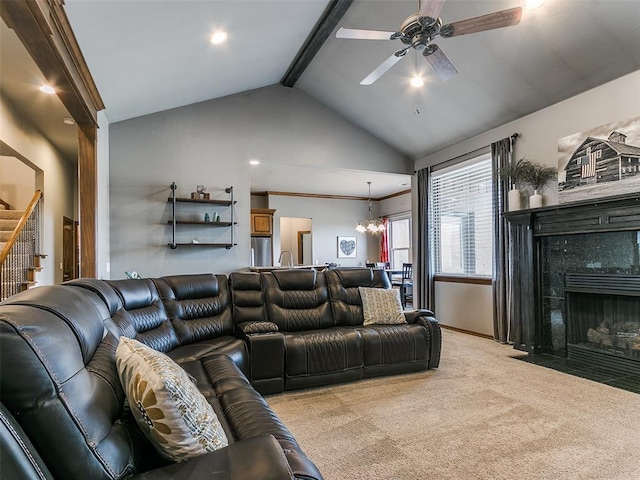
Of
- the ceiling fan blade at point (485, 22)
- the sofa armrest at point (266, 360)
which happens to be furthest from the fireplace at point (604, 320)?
the sofa armrest at point (266, 360)

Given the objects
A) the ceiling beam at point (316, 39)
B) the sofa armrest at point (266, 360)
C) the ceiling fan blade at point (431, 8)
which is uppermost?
the ceiling beam at point (316, 39)

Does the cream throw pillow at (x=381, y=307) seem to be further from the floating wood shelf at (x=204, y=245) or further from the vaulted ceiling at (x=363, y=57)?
the vaulted ceiling at (x=363, y=57)

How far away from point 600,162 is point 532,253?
1188 millimetres

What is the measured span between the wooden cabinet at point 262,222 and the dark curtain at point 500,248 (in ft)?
18.6

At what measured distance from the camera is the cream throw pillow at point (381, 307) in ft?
12.8

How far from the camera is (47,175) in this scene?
608cm

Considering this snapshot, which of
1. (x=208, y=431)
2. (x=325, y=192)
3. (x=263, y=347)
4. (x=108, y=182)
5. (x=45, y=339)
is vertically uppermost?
(x=325, y=192)

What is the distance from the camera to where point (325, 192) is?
10.1 metres

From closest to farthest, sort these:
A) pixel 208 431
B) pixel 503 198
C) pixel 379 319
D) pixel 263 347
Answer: pixel 208 431 → pixel 263 347 → pixel 379 319 → pixel 503 198

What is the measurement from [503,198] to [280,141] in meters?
3.45

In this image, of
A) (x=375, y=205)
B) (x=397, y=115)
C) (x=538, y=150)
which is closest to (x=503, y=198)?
(x=538, y=150)

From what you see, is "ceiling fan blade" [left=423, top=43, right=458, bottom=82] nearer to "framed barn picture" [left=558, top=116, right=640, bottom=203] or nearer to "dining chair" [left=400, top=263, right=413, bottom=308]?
"framed barn picture" [left=558, top=116, right=640, bottom=203]

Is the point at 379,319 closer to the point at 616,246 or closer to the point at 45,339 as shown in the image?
the point at 616,246

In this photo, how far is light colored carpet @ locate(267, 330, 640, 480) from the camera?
2041 millimetres
